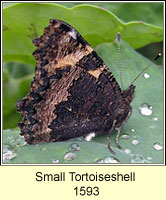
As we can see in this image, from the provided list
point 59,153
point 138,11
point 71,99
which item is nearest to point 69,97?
point 71,99

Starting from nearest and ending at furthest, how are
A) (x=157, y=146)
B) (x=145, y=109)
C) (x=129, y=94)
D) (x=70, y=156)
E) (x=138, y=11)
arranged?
(x=70, y=156) → (x=157, y=146) → (x=129, y=94) → (x=145, y=109) → (x=138, y=11)

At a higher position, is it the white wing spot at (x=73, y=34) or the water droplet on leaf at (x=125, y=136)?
the white wing spot at (x=73, y=34)

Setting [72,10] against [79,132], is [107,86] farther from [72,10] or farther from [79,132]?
[72,10]

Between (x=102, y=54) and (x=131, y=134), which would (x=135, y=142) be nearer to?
(x=131, y=134)

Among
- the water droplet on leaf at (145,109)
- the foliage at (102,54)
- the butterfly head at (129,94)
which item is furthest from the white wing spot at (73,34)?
the water droplet on leaf at (145,109)

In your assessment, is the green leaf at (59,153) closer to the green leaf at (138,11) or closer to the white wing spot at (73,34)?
the white wing spot at (73,34)

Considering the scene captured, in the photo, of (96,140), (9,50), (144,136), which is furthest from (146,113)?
(9,50)

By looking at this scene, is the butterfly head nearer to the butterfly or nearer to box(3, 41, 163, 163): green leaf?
the butterfly
